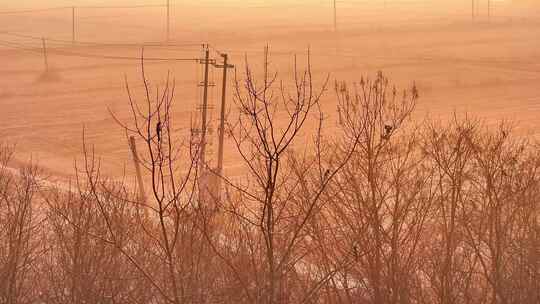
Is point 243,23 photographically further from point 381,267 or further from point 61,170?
point 381,267

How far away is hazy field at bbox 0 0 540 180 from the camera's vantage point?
50.1 meters

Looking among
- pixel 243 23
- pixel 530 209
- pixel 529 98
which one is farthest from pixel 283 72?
pixel 530 209

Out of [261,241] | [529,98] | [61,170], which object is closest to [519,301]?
[261,241]

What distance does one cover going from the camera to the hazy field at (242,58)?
50062 mm

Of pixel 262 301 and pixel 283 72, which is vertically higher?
pixel 283 72

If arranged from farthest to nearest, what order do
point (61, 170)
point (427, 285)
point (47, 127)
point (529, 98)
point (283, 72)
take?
point (283, 72)
point (529, 98)
point (47, 127)
point (61, 170)
point (427, 285)

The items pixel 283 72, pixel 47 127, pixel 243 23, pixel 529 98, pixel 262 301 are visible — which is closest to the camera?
pixel 262 301

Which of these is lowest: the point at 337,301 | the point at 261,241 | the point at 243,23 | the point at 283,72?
Result: the point at 337,301

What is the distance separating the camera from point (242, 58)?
73.1 metres

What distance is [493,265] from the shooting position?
1218 centimetres

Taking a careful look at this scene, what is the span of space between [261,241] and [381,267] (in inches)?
61.8

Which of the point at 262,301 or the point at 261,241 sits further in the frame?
the point at 261,241

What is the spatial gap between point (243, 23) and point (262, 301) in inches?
3720

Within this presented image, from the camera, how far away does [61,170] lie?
124 feet
